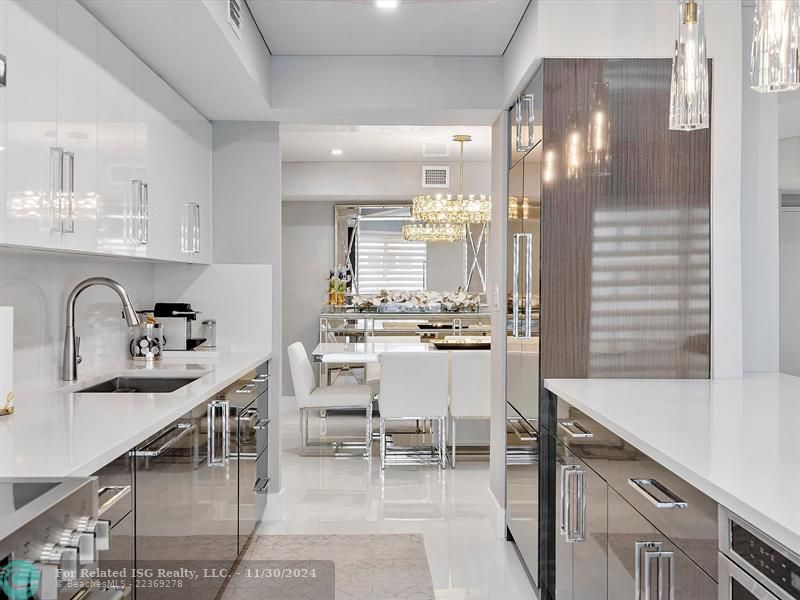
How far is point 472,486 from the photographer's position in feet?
15.2

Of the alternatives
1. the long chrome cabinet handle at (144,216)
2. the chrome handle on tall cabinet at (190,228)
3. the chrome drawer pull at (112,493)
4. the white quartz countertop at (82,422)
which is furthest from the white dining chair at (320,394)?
the chrome drawer pull at (112,493)

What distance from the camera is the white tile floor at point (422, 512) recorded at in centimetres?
319

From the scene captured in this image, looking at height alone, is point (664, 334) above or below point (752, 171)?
below

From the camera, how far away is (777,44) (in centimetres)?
137

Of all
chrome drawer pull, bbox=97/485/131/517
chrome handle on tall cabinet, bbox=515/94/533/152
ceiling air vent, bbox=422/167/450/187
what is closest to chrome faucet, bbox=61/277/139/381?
chrome drawer pull, bbox=97/485/131/517

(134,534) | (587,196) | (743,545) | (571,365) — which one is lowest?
(134,534)

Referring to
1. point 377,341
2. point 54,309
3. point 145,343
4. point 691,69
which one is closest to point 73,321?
point 54,309

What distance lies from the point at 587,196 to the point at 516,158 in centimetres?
67

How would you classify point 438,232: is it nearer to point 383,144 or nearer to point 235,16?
point 383,144

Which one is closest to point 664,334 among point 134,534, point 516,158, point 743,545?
point 516,158

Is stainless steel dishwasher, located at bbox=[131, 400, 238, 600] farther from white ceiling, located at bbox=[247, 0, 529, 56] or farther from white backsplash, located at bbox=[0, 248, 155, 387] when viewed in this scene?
white ceiling, located at bbox=[247, 0, 529, 56]

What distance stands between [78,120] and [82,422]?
0.95 meters

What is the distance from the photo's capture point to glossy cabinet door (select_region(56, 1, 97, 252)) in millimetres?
2107

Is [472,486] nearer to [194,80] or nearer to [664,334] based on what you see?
[664,334]
